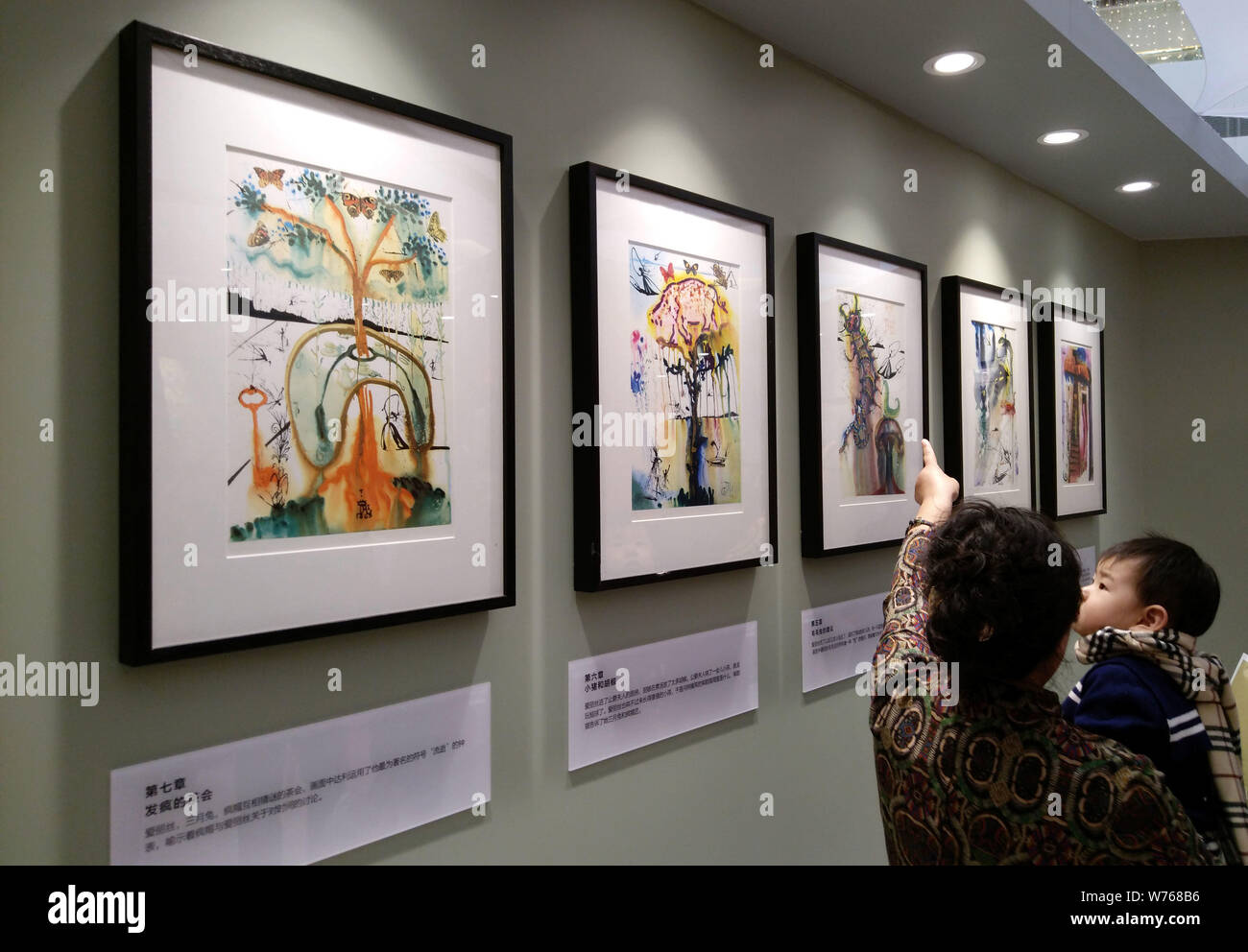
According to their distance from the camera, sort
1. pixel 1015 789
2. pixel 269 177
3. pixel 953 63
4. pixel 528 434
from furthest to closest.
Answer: pixel 953 63
pixel 528 434
pixel 269 177
pixel 1015 789

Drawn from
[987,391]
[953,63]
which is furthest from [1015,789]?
[987,391]

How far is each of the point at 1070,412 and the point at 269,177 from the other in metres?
3.06

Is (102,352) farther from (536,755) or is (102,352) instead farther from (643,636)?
(643,636)

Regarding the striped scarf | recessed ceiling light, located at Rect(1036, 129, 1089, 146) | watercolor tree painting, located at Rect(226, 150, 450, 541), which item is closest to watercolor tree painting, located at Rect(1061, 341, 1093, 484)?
recessed ceiling light, located at Rect(1036, 129, 1089, 146)

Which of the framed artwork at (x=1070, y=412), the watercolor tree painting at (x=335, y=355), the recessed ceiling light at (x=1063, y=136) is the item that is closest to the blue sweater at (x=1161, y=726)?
the watercolor tree painting at (x=335, y=355)

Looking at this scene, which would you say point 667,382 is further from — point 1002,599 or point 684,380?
point 1002,599

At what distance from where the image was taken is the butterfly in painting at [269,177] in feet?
3.81

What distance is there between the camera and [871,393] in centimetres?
229

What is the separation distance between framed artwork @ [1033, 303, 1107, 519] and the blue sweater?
81.8 inches

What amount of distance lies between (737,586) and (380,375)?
37.8 inches

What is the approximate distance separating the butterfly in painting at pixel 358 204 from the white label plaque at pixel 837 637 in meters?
1.36

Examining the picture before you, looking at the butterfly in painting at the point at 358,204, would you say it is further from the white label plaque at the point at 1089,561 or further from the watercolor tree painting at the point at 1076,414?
the white label plaque at the point at 1089,561

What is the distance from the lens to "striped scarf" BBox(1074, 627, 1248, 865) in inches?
46.4
